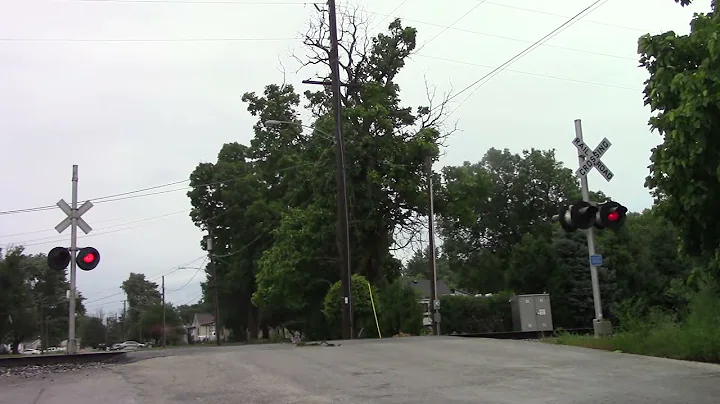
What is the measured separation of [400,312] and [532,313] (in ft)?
21.3

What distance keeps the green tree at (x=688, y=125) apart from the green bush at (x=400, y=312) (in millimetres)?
18095

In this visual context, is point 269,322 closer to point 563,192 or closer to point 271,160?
point 271,160

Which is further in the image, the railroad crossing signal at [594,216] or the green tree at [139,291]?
the green tree at [139,291]

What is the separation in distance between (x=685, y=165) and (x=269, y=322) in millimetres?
60132

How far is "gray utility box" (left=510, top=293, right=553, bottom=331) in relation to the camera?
1139 inches

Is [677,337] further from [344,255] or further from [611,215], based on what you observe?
[344,255]

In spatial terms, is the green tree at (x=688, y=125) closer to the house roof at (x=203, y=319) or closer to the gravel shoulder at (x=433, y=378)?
the gravel shoulder at (x=433, y=378)

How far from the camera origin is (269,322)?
65.4 m

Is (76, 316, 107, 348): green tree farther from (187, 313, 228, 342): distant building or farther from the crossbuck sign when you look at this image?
the crossbuck sign

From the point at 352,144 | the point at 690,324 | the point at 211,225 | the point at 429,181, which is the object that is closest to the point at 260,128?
the point at 211,225

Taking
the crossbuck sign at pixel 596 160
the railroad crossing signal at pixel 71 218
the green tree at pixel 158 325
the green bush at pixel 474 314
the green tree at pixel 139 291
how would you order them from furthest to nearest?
→ 1. the green tree at pixel 139 291
2. the green tree at pixel 158 325
3. the green bush at pixel 474 314
4. the railroad crossing signal at pixel 71 218
5. the crossbuck sign at pixel 596 160

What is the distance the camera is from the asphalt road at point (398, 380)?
8.60 meters

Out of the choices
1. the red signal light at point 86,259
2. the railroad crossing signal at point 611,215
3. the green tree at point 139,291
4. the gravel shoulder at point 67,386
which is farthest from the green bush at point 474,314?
the green tree at point 139,291

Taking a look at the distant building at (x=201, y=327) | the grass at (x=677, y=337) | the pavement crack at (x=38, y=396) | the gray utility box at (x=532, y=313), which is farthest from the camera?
the distant building at (x=201, y=327)
